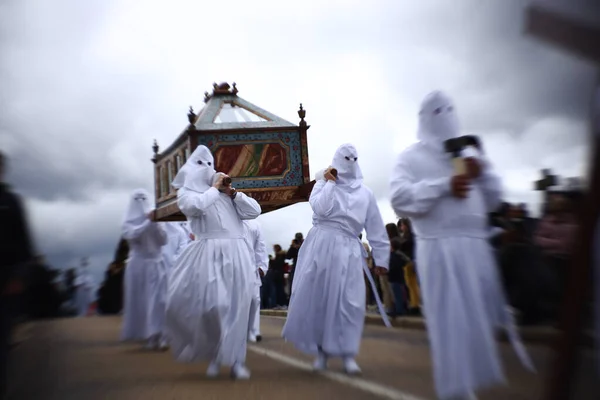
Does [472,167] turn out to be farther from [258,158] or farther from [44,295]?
[258,158]

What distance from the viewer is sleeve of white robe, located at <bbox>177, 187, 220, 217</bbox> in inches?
238

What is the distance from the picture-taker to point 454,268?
3.59 m

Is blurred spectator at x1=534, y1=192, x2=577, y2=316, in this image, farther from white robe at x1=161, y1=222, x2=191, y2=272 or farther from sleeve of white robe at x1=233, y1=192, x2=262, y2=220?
white robe at x1=161, y1=222, x2=191, y2=272

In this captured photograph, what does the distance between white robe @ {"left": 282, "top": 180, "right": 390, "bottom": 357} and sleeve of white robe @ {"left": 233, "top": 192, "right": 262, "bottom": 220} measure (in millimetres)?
621

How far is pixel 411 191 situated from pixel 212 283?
2.88 metres

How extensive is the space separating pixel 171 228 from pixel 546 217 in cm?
754

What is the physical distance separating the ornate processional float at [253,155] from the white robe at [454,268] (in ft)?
20.3

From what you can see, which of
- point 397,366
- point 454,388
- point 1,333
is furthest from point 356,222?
point 1,333

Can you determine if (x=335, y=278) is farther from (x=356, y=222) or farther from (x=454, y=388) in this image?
(x=454, y=388)

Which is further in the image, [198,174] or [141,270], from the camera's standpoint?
[141,270]

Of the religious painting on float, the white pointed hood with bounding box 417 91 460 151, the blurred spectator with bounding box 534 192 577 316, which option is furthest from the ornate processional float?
the white pointed hood with bounding box 417 91 460 151

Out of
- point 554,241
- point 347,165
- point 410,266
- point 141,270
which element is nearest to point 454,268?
point 554,241

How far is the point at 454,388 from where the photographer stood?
3.30 m

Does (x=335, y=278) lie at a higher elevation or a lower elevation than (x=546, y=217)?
→ lower
